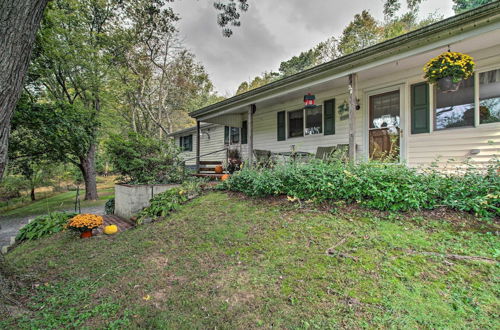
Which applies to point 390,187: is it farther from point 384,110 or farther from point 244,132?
point 244,132

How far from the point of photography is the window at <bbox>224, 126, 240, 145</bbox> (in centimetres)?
1002

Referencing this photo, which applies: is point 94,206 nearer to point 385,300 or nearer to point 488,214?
point 385,300

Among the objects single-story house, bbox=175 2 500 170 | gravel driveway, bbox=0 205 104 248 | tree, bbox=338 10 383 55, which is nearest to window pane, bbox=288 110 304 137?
single-story house, bbox=175 2 500 170

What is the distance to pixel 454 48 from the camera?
394 cm

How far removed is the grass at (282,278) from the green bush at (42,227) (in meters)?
1.64

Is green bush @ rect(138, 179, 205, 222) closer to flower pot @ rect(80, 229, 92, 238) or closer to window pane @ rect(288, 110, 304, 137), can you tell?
flower pot @ rect(80, 229, 92, 238)

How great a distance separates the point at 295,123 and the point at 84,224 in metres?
6.31

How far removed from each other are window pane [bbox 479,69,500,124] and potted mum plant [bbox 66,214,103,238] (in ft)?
25.4

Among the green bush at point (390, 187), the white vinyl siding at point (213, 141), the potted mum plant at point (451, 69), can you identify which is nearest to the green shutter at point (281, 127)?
the green bush at point (390, 187)

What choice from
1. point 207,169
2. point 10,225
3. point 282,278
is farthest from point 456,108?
point 10,225

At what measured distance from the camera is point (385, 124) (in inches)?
211

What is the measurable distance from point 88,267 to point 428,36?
6147 millimetres

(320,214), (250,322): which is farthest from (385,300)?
(320,214)

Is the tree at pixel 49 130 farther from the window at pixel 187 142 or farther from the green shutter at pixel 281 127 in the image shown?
the green shutter at pixel 281 127
